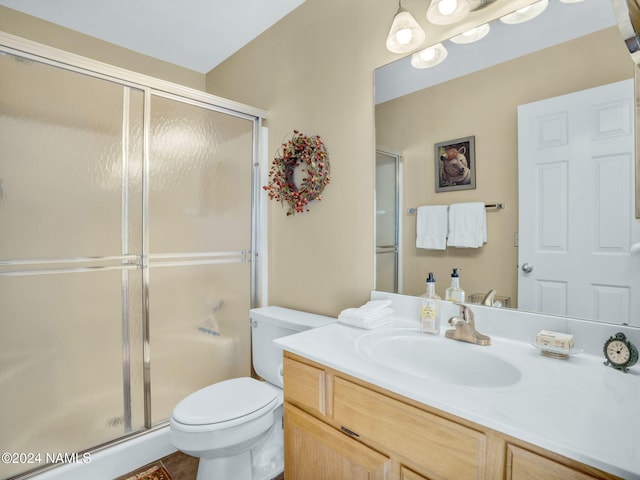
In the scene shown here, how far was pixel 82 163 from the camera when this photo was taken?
1.62 metres

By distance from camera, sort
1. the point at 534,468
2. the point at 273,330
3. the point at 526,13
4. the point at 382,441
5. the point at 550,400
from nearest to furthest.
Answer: the point at 534,468, the point at 550,400, the point at 382,441, the point at 526,13, the point at 273,330

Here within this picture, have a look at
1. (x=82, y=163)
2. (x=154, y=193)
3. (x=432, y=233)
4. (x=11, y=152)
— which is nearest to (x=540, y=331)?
(x=432, y=233)

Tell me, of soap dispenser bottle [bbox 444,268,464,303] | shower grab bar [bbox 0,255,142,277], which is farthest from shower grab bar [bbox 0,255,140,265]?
soap dispenser bottle [bbox 444,268,464,303]

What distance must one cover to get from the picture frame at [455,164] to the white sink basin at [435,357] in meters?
0.60

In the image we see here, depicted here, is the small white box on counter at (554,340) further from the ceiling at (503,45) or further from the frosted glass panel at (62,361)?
the frosted glass panel at (62,361)

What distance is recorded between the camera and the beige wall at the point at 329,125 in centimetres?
162

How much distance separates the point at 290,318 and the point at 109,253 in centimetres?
98

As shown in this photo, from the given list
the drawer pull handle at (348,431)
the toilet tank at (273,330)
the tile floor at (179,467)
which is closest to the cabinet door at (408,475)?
the drawer pull handle at (348,431)

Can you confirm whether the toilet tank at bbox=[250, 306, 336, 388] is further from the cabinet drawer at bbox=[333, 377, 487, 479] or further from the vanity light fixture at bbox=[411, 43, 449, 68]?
the vanity light fixture at bbox=[411, 43, 449, 68]

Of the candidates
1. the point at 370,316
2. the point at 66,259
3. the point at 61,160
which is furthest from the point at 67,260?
the point at 370,316

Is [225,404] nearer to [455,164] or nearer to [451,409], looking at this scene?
[451,409]

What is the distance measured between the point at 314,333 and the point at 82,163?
54.3 inches

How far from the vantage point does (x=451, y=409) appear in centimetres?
74

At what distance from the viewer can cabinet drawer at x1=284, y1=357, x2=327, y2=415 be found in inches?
41.6
